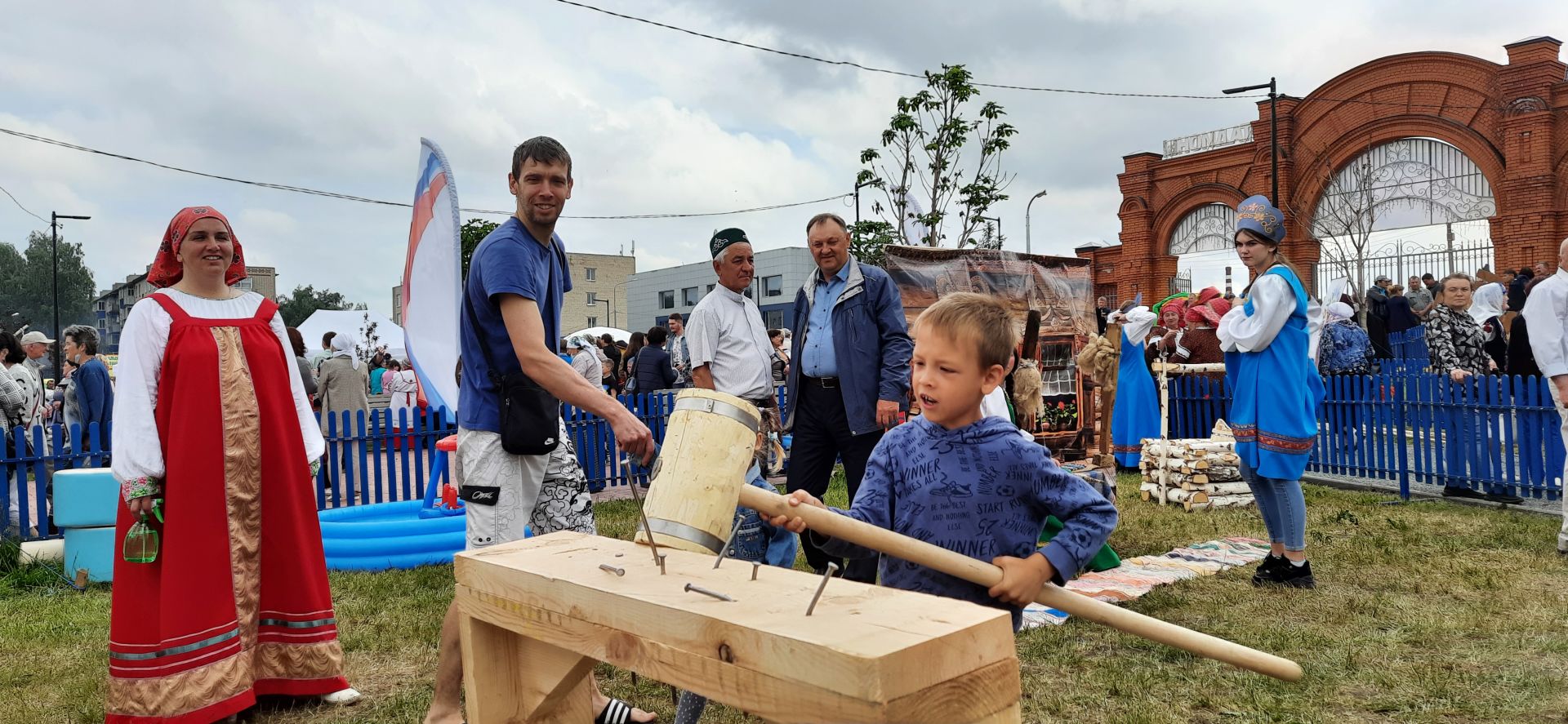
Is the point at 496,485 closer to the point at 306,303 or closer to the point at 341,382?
the point at 341,382

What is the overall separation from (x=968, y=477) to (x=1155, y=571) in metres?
4.05

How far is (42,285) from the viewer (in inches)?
2936

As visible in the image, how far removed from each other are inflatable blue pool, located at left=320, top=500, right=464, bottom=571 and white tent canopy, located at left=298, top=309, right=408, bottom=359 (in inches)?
904

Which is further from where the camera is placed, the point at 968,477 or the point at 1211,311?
the point at 1211,311

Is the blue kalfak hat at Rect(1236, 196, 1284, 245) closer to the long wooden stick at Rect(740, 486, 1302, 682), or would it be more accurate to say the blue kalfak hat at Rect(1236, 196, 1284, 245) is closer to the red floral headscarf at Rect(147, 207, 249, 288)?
the long wooden stick at Rect(740, 486, 1302, 682)

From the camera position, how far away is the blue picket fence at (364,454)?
7508mm

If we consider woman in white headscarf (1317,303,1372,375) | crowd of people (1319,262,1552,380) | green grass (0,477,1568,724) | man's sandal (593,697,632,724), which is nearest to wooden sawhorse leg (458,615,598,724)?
man's sandal (593,697,632,724)

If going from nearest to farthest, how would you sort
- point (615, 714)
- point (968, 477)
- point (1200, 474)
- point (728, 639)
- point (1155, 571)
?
point (728, 639) < point (968, 477) < point (615, 714) < point (1155, 571) < point (1200, 474)

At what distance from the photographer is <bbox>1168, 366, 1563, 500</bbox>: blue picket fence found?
7895mm

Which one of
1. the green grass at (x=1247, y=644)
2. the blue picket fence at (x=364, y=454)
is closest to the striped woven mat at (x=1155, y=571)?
the green grass at (x=1247, y=644)

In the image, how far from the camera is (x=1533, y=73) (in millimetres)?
24234

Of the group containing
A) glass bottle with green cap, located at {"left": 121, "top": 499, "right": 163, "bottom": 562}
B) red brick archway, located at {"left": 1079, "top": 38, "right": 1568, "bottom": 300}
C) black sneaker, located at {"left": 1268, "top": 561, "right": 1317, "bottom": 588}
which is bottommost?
black sneaker, located at {"left": 1268, "top": 561, "right": 1317, "bottom": 588}

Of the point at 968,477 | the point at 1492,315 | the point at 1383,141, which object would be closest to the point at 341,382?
the point at 968,477

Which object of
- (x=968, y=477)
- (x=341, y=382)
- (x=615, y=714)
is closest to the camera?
(x=968, y=477)
